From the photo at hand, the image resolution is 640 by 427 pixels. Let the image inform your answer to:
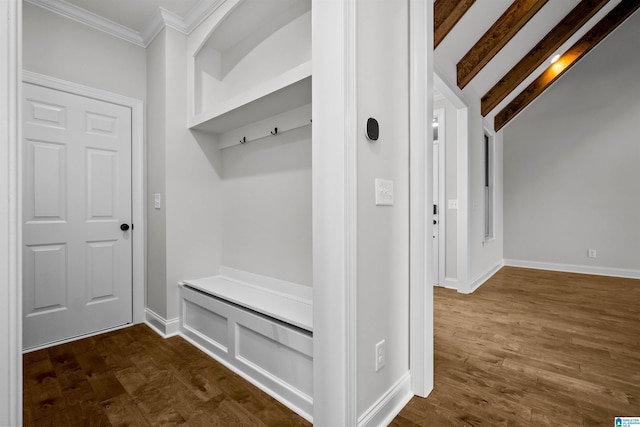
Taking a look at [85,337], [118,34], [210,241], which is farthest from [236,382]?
[118,34]

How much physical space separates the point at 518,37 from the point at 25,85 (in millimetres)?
4494

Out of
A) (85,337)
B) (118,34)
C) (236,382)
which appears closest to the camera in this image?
(236,382)

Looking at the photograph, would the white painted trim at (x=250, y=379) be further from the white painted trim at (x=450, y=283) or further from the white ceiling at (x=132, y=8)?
the white painted trim at (x=450, y=283)

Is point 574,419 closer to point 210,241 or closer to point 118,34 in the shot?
point 210,241

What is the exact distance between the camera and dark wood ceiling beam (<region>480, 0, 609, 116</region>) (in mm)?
3238

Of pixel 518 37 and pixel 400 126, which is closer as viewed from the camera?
pixel 400 126

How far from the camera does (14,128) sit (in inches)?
30.5

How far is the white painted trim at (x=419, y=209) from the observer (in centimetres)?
167

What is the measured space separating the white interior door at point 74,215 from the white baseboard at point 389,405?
240 centimetres

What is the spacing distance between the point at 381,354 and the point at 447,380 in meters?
0.68

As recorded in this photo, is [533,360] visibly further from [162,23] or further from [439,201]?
[162,23]

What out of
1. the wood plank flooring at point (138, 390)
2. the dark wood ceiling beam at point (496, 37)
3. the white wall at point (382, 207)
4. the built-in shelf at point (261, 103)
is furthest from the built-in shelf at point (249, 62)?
the dark wood ceiling beam at point (496, 37)

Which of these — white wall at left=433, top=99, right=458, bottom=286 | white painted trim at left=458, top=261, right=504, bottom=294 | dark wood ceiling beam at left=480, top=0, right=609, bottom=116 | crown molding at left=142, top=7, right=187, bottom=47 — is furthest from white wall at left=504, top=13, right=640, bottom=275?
crown molding at left=142, top=7, right=187, bottom=47

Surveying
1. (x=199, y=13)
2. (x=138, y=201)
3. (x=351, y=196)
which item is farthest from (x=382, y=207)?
(x=138, y=201)
